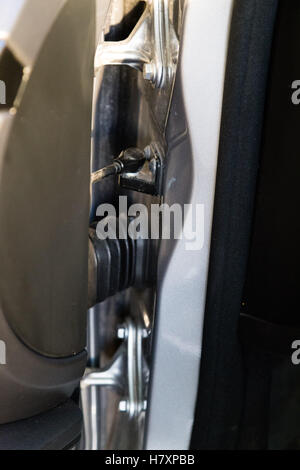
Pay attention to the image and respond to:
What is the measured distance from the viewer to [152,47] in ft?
2.09

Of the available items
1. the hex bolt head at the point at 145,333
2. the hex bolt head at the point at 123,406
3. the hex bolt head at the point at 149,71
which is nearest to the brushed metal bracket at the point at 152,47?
the hex bolt head at the point at 149,71

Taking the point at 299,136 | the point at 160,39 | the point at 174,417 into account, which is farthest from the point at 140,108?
the point at 174,417

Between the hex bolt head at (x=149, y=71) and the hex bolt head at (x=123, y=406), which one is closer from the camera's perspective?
the hex bolt head at (x=149, y=71)

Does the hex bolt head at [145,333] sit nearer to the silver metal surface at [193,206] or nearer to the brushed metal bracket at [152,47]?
the silver metal surface at [193,206]

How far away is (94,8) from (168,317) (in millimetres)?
372

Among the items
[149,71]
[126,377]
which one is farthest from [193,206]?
[126,377]

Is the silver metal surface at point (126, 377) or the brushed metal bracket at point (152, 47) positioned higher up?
the brushed metal bracket at point (152, 47)

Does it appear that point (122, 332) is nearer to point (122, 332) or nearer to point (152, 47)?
point (122, 332)

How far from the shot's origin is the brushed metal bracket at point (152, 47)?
627mm

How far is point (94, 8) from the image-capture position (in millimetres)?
528

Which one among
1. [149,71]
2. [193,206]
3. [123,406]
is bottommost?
[123,406]

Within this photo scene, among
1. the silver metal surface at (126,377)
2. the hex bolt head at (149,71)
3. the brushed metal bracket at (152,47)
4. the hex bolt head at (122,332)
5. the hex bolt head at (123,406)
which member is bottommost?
the hex bolt head at (123,406)

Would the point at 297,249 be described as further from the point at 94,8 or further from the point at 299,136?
the point at 94,8

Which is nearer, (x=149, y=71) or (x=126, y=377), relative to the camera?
(x=149, y=71)
